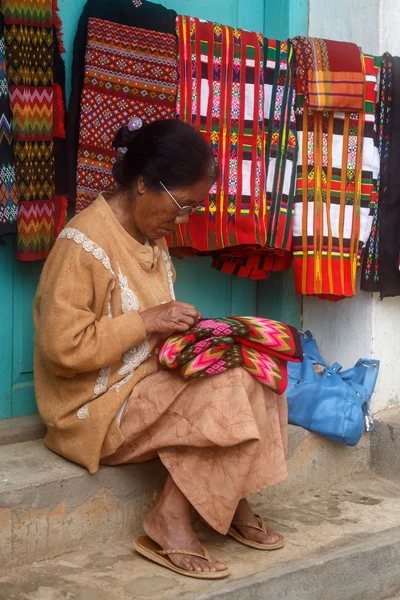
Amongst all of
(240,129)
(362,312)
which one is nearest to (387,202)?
(362,312)

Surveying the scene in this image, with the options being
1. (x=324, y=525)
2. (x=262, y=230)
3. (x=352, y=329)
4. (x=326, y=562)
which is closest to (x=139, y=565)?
(x=326, y=562)

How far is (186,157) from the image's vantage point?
2.94m

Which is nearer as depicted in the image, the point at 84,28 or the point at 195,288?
the point at 84,28

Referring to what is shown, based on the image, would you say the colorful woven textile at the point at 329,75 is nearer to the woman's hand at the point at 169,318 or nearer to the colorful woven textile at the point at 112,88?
the colorful woven textile at the point at 112,88

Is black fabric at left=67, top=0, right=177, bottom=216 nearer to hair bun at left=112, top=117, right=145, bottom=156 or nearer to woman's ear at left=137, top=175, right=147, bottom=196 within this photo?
hair bun at left=112, top=117, right=145, bottom=156

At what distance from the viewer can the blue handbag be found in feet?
12.6

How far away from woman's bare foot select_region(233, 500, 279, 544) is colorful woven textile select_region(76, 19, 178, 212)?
127 cm

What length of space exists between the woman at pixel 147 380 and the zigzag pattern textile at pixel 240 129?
0.60 meters

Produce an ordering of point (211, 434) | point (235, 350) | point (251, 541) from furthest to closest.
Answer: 1. point (251, 541)
2. point (235, 350)
3. point (211, 434)

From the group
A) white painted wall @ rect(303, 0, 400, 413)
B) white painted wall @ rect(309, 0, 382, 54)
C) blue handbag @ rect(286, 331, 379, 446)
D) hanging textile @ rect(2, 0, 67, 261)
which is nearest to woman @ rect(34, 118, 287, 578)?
hanging textile @ rect(2, 0, 67, 261)

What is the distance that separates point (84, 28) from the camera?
11.3 feet

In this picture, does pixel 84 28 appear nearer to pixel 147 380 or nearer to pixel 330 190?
pixel 330 190

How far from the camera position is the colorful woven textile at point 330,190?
12.7ft

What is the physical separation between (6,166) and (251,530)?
1.55m
